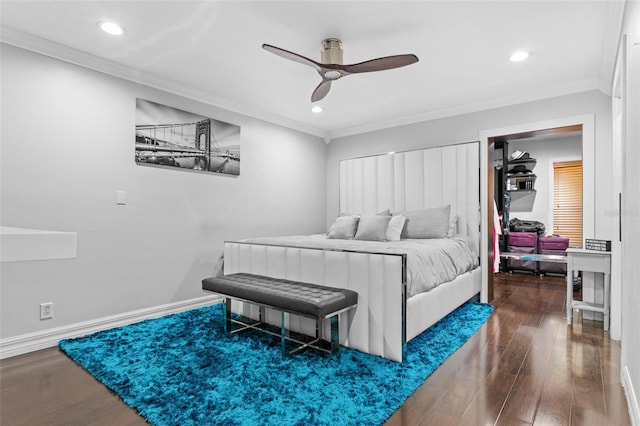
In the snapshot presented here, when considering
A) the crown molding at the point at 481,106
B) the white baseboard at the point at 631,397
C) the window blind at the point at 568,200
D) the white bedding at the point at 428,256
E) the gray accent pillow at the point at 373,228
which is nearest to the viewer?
the white baseboard at the point at 631,397

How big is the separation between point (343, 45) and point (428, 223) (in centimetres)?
219

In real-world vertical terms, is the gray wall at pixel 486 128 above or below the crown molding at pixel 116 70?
below

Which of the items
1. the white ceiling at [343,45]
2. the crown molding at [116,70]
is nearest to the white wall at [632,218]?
the white ceiling at [343,45]

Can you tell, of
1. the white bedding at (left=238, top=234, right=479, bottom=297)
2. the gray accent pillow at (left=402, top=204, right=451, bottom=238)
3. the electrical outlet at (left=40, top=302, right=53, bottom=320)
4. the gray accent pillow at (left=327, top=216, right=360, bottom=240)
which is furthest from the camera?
the gray accent pillow at (left=327, top=216, right=360, bottom=240)

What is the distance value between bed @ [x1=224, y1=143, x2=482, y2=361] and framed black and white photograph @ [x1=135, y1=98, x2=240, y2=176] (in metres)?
1.03

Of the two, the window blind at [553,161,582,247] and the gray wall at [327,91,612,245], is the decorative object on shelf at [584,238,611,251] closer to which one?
the gray wall at [327,91,612,245]

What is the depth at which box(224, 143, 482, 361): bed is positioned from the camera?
2434 mm

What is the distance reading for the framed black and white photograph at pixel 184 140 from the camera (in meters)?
3.40

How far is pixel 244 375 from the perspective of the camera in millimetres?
2162

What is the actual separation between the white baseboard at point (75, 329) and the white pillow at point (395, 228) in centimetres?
231

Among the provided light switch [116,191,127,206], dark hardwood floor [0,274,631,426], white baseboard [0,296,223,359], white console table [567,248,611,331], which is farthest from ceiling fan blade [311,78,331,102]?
white console table [567,248,611,331]

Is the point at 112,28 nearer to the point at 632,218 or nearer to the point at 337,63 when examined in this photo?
the point at 337,63

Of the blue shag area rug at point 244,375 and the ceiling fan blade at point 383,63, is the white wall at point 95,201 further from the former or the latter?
the ceiling fan blade at point 383,63

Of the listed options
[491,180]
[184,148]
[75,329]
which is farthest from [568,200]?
[75,329]
